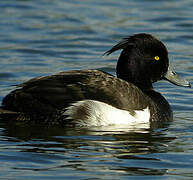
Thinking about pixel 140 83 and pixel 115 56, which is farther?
pixel 115 56

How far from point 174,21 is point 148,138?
8.05 metres

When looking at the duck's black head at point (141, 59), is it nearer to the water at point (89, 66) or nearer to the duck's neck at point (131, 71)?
the duck's neck at point (131, 71)

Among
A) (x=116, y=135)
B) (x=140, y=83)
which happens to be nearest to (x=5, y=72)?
(x=140, y=83)

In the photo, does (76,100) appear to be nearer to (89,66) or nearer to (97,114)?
(97,114)

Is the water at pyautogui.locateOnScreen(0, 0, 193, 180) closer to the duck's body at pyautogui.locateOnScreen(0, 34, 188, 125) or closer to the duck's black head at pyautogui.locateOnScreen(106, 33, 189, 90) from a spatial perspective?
the duck's body at pyautogui.locateOnScreen(0, 34, 188, 125)

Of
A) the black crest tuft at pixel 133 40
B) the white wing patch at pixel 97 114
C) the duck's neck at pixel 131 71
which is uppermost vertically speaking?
the black crest tuft at pixel 133 40

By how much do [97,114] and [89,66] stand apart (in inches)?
152

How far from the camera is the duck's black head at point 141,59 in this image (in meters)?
8.43

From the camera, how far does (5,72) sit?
1112cm

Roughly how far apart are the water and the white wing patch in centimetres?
12

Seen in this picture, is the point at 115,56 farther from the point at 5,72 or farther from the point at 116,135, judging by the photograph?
the point at 116,135

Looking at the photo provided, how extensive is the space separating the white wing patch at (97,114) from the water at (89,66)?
0.12 metres

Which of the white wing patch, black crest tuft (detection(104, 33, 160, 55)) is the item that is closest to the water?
the white wing patch

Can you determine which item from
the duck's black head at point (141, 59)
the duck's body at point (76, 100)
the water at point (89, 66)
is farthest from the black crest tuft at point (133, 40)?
the water at point (89, 66)
